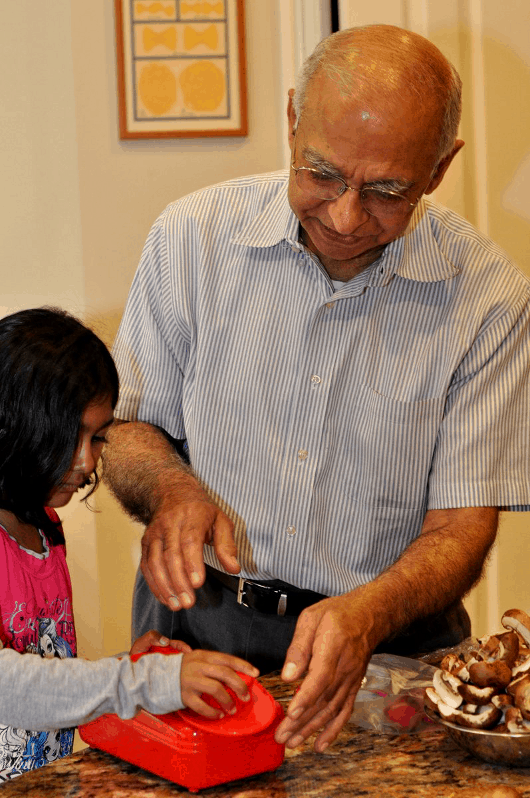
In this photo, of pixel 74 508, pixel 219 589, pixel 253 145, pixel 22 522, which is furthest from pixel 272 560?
pixel 253 145

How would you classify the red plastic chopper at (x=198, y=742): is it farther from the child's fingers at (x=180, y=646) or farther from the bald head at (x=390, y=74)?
the bald head at (x=390, y=74)

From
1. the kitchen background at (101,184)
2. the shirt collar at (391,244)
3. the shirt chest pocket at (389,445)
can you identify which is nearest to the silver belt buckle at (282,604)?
the shirt chest pocket at (389,445)

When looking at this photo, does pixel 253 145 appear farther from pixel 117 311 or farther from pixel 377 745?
pixel 377 745

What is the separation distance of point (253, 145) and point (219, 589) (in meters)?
1.58

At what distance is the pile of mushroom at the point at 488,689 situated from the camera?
1.18 m

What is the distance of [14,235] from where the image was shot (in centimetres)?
290

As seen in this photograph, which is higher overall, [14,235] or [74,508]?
[14,235]

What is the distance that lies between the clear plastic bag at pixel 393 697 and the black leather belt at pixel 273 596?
26 cm

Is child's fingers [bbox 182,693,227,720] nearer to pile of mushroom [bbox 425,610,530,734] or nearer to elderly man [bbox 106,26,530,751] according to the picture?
pile of mushroom [bbox 425,610,530,734]

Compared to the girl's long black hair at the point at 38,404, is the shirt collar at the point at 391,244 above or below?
above

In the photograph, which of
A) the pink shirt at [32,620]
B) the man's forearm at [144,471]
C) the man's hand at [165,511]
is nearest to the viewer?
the man's hand at [165,511]

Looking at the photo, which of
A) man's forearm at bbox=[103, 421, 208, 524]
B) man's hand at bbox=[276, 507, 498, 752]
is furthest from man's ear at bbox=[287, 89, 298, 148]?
man's hand at bbox=[276, 507, 498, 752]

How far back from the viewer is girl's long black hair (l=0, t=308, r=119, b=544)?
1478 millimetres

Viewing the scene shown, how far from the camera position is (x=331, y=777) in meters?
1.18
